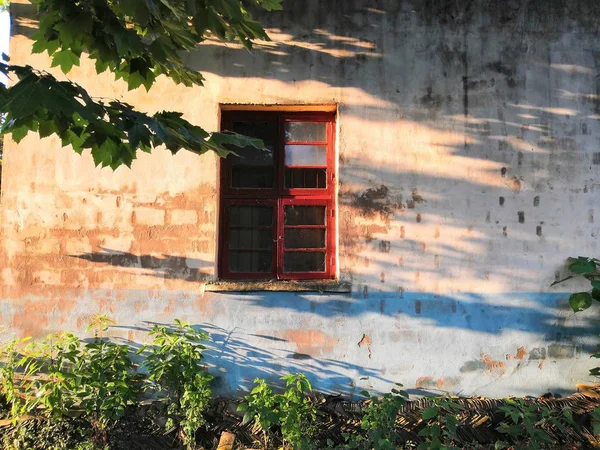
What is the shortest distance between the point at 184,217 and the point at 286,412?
1.90 meters

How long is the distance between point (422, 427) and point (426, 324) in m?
0.87

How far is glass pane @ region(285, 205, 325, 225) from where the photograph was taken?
5.33 m

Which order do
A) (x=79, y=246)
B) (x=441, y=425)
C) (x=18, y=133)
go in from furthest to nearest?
(x=79, y=246) → (x=441, y=425) → (x=18, y=133)

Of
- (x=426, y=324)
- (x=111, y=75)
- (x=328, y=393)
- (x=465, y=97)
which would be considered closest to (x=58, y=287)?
(x=111, y=75)

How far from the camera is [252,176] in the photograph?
17.6 ft

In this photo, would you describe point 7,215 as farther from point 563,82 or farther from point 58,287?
point 563,82

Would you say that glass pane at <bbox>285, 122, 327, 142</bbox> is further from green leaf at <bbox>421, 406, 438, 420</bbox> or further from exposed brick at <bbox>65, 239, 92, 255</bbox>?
green leaf at <bbox>421, 406, 438, 420</bbox>

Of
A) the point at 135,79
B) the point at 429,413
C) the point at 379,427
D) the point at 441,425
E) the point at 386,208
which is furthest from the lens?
the point at 386,208

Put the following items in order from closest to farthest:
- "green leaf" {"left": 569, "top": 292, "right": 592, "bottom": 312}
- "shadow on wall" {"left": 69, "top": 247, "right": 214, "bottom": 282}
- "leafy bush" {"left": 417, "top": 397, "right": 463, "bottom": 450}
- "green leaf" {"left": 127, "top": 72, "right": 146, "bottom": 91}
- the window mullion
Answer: "green leaf" {"left": 127, "top": 72, "right": 146, "bottom": 91}, "leafy bush" {"left": 417, "top": 397, "right": 463, "bottom": 450}, "green leaf" {"left": 569, "top": 292, "right": 592, "bottom": 312}, "shadow on wall" {"left": 69, "top": 247, "right": 214, "bottom": 282}, the window mullion

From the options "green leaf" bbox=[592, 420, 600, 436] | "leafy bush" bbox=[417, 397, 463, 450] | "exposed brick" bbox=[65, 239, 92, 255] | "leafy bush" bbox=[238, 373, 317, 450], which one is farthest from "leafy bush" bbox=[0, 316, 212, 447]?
"green leaf" bbox=[592, 420, 600, 436]

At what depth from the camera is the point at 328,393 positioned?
16.1 ft

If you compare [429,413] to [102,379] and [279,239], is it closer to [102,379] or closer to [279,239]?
[279,239]

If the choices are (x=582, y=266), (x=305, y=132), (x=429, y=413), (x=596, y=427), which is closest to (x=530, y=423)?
(x=596, y=427)

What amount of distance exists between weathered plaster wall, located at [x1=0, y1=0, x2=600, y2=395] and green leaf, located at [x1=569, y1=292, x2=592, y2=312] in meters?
0.19
